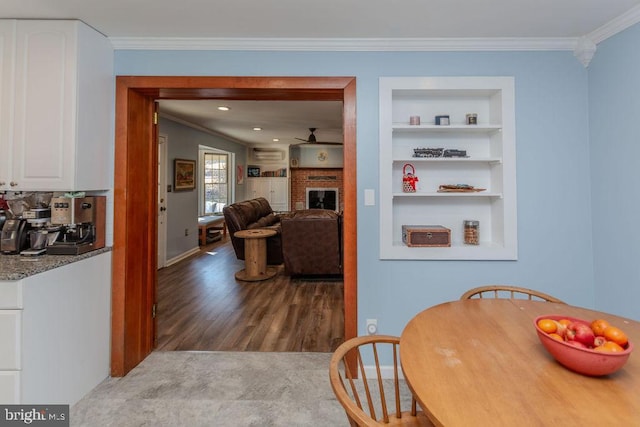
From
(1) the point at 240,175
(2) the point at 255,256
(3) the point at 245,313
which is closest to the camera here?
(3) the point at 245,313

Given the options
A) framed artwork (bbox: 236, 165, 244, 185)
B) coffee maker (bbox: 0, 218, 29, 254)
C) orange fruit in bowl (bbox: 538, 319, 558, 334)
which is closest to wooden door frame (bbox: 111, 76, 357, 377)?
coffee maker (bbox: 0, 218, 29, 254)

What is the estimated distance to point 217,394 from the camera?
2.06m

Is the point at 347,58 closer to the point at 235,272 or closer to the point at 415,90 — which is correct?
the point at 415,90

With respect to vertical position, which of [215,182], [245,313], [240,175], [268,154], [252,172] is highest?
[268,154]

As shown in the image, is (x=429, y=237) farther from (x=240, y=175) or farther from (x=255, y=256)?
(x=240, y=175)

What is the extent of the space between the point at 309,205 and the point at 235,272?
4440mm

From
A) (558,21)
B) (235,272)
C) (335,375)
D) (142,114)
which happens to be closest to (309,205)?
(235,272)

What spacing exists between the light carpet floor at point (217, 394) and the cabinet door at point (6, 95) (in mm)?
1432

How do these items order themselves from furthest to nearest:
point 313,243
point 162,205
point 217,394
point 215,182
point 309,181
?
point 309,181
point 215,182
point 162,205
point 313,243
point 217,394

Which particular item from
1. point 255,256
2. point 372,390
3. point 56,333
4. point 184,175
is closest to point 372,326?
point 372,390

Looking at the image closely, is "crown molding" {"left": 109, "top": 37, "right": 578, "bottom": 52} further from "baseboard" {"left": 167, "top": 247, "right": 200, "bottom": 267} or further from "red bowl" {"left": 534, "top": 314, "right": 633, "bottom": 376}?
"baseboard" {"left": 167, "top": 247, "right": 200, "bottom": 267}

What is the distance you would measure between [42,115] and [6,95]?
9.4 inches

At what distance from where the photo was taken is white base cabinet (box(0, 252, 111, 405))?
1567 mm

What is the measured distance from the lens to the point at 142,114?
7.89ft
